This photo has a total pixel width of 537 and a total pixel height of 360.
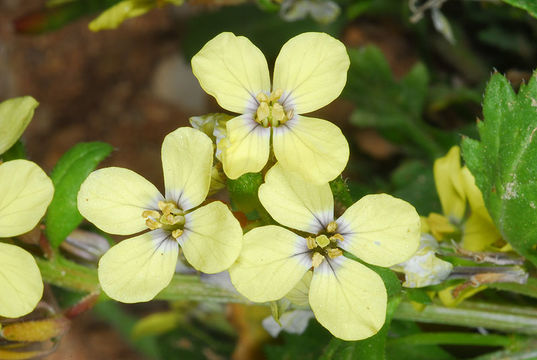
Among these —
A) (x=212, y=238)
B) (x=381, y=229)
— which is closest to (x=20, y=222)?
(x=212, y=238)

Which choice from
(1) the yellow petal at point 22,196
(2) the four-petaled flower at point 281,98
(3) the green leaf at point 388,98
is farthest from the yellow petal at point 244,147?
(3) the green leaf at point 388,98

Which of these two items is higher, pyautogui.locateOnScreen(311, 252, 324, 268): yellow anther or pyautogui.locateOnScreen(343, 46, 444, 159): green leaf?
pyautogui.locateOnScreen(311, 252, 324, 268): yellow anther

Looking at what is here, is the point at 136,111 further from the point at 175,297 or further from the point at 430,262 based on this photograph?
the point at 430,262

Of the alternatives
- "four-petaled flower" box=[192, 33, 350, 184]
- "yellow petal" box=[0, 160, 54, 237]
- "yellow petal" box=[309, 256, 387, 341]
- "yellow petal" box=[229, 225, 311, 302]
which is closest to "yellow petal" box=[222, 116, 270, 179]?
"four-petaled flower" box=[192, 33, 350, 184]

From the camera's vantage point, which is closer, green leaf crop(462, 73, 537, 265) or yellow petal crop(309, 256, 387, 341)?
yellow petal crop(309, 256, 387, 341)

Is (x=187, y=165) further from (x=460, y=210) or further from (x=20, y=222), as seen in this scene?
(x=460, y=210)

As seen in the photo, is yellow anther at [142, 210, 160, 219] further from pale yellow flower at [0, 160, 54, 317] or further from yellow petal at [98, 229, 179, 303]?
pale yellow flower at [0, 160, 54, 317]
